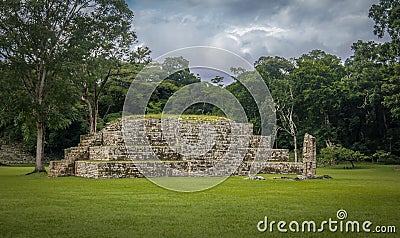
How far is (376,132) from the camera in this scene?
4147 centimetres

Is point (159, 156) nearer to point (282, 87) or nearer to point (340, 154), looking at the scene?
point (340, 154)

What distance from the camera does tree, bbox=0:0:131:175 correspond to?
74.5 ft

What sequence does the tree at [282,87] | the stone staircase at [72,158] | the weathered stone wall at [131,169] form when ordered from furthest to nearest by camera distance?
1. the tree at [282,87]
2. the stone staircase at [72,158]
3. the weathered stone wall at [131,169]

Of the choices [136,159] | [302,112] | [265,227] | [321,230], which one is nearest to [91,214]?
[265,227]

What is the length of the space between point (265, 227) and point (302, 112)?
112 feet

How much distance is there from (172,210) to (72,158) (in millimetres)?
13262

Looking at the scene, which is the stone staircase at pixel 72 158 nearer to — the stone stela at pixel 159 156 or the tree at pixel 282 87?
the stone stela at pixel 159 156

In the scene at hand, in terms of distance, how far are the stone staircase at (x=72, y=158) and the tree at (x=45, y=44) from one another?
69.5 inches

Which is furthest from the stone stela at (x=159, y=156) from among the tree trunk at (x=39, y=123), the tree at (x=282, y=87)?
the tree at (x=282, y=87)

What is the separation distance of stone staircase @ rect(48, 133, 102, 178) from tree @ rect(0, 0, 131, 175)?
5.79 feet

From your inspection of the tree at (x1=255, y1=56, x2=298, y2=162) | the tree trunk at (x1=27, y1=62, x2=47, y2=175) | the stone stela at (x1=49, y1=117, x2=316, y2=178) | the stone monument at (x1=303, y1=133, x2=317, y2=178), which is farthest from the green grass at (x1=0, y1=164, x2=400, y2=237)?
the tree at (x1=255, y1=56, x2=298, y2=162)

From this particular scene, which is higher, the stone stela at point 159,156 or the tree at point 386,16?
the tree at point 386,16

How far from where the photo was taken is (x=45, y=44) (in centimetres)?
2342

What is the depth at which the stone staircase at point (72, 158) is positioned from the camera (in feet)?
69.2
